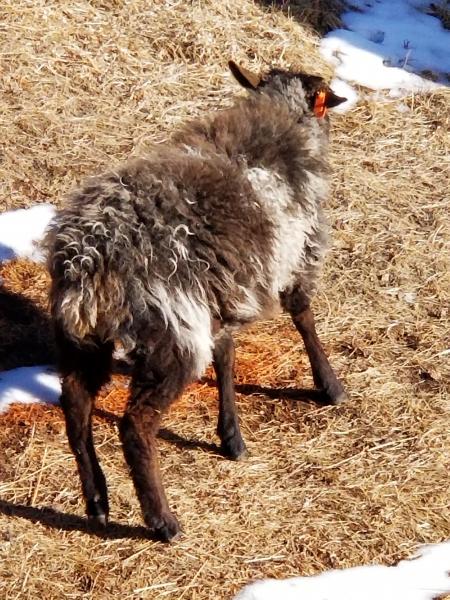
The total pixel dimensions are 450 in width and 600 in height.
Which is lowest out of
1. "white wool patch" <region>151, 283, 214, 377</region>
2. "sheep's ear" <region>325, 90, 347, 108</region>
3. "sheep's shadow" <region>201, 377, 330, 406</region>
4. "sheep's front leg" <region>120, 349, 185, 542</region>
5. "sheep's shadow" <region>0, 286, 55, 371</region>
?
"sheep's shadow" <region>0, 286, 55, 371</region>

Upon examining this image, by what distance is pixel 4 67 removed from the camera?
8.27 m

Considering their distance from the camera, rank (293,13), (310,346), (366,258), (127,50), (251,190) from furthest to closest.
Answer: (293,13) < (127,50) < (366,258) < (310,346) < (251,190)

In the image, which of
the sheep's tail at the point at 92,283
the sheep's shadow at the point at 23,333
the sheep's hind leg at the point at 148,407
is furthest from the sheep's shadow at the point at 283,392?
the sheep's tail at the point at 92,283

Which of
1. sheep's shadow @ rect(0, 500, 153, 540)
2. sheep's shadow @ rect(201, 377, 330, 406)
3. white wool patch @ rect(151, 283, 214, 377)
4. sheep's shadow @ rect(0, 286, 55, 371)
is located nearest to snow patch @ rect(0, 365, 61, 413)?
sheep's shadow @ rect(0, 286, 55, 371)

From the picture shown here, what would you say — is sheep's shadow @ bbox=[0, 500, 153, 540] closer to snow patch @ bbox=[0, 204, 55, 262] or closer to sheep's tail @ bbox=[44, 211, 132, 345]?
sheep's tail @ bbox=[44, 211, 132, 345]

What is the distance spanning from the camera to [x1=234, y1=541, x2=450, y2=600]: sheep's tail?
4527 mm

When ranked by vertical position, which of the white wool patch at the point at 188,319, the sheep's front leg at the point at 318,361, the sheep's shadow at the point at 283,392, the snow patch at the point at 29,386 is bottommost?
the snow patch at the point at 29,386

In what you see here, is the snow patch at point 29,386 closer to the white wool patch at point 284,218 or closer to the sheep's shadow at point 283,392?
the sheep's shadow at point 283,392

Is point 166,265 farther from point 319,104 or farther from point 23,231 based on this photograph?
point 23,231

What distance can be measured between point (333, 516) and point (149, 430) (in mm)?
1119

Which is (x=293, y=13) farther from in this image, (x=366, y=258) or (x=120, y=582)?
(x=120, y=582)

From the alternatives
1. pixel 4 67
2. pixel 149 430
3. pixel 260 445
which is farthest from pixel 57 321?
pixel 4 67

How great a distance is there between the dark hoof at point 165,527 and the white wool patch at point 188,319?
0.69 meters

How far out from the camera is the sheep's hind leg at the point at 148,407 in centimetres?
441
